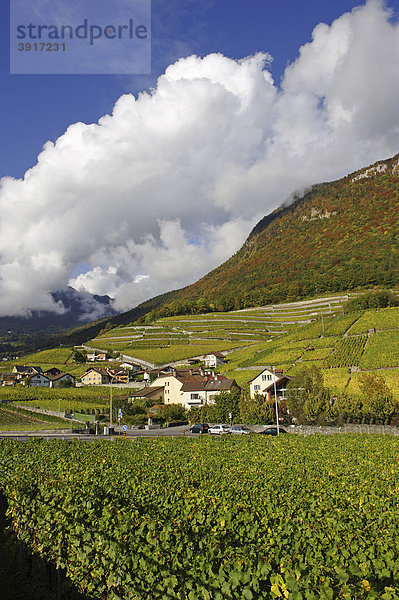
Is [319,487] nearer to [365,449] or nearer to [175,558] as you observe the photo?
[175,558]

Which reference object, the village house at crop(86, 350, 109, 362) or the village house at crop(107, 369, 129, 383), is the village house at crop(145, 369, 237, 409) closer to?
the village house at crop(107, 369, 129, 383)

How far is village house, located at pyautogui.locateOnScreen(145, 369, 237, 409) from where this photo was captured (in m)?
80.4

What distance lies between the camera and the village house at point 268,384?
235 ft

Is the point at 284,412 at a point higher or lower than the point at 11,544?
lower

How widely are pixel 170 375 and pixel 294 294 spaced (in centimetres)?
11655

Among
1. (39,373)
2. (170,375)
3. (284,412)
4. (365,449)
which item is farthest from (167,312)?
(365,449)

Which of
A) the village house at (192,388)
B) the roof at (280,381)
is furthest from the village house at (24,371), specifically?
the roof at (280,381)

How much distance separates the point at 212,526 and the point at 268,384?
67303 mm

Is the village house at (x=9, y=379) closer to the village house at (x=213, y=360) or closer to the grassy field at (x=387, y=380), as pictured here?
the village house at (x=213, y=360)

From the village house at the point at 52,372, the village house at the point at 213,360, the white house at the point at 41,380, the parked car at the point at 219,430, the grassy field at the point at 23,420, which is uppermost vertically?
the village house at the point at 213,360

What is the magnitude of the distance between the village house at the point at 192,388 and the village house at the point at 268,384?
4737mm

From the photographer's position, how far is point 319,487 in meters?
12.8

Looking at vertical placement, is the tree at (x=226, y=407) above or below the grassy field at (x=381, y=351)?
below

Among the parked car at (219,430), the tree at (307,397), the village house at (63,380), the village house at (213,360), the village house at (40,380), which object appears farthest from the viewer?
the village house at (40,380)
